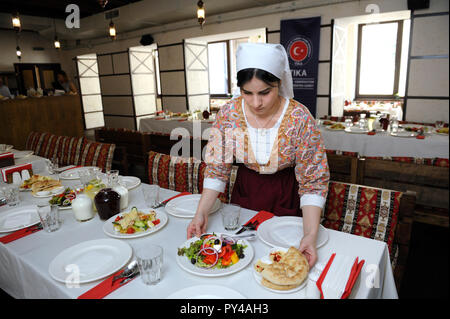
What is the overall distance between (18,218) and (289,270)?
1.39 metres

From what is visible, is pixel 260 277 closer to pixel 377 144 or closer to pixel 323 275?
pixel 323 275

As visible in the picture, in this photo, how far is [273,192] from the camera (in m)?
1.60

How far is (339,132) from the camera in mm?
4020

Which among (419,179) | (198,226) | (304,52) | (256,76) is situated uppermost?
(304,52)

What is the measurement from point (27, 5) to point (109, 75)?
253 centimetres

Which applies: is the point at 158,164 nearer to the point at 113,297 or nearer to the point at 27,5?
the point at 113,297

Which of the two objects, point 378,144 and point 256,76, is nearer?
point 256,76

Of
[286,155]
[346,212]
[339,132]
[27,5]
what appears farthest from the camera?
[27,5]

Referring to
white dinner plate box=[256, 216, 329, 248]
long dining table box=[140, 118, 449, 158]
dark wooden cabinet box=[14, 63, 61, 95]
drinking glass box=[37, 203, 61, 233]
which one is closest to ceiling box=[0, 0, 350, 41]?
dark wooden cabinet box=[14, 63, 61, 95]

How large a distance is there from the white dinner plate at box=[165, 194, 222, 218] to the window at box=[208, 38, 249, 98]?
8.88 metres

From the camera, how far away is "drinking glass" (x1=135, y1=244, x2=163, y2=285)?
100cm

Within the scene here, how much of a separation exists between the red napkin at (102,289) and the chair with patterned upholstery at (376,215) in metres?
1.12

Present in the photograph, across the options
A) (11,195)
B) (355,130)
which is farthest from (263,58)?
(355,130)
